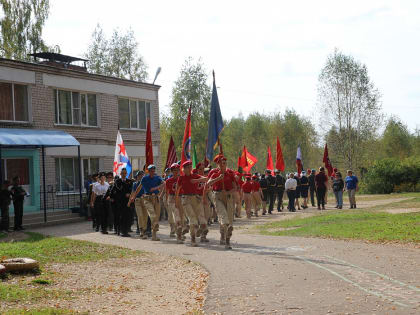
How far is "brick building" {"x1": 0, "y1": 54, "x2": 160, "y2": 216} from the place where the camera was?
992 inches

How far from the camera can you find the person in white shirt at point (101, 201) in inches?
771

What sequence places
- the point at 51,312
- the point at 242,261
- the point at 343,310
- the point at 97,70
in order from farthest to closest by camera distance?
the point at 97,70 < the point at 242,261 < the point at 51,312 < the point at 343,310

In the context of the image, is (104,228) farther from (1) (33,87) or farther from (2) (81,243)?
(1) (33,87)

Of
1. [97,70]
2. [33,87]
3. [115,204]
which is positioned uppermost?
[97,70]

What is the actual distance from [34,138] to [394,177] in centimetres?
2706

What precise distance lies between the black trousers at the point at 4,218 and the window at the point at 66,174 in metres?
7.16

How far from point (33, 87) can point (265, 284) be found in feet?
64.3

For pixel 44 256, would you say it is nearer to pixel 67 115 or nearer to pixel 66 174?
pixel 66 174

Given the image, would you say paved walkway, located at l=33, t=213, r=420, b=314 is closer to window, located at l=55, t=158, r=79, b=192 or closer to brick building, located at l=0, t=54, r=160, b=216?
brick building, located at l=0, t=54, r=160, b=216

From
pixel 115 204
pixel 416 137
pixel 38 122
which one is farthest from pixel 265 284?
pixel 416 137

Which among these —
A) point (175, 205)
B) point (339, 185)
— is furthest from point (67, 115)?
point (175, 205)

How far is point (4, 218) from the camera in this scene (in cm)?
1984

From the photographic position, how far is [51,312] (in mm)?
7949

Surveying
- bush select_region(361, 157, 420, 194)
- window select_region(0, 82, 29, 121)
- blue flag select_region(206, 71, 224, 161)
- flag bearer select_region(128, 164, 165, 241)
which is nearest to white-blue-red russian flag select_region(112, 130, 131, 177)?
window select_region(0, 82, 29, 121)
